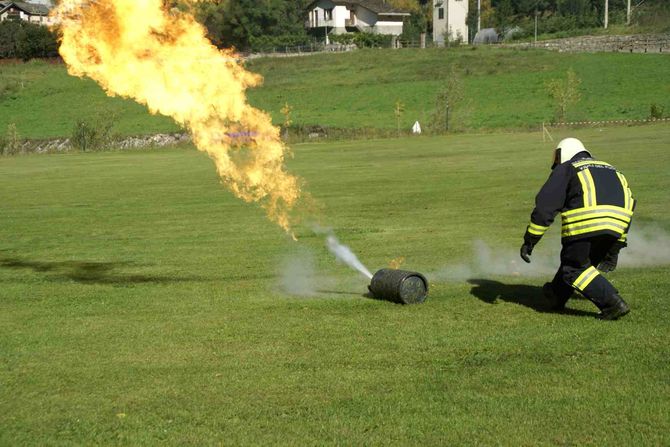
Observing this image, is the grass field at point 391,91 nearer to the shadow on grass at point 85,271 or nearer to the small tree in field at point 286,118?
the small tree in field at point 286,118

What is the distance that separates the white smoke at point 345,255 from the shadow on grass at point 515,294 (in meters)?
2.19

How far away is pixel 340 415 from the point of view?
7512 mm

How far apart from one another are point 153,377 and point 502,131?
59663mm

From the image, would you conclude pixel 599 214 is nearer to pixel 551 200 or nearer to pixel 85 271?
pixel 551 200

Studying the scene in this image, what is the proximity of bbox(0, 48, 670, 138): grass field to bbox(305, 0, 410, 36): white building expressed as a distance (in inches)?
1305

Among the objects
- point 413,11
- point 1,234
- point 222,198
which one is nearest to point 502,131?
point 222,198

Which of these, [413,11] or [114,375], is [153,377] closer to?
[114,375]

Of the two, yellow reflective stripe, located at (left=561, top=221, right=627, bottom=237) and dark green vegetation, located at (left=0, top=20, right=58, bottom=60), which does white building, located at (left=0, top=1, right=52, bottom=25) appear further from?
A: yellow reflective stripe, located at (left=561, top=221, right=627, bottom=237)

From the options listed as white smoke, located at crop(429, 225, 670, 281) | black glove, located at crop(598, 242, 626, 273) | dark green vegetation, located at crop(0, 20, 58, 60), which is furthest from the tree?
black glove, located at crop(598, 242, 626, 273)

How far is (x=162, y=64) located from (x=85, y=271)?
4.71 meters

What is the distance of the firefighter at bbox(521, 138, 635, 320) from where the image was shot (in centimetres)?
1047

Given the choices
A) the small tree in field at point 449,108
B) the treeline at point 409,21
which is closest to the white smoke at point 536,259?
the small tree in field at point 449,108

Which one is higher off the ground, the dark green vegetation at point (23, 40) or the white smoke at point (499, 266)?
the dark green vegetation at point (23, 40)

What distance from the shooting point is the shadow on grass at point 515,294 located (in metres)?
11.4
